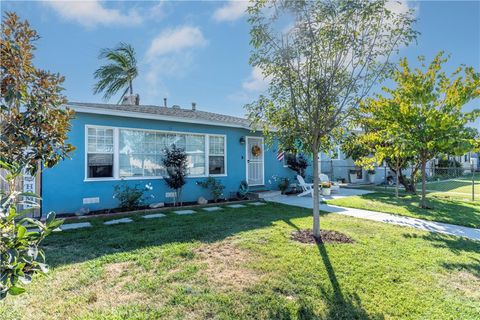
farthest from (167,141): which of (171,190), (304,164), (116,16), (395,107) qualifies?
A: (395,107)

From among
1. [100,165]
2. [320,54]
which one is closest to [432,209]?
[320,54]

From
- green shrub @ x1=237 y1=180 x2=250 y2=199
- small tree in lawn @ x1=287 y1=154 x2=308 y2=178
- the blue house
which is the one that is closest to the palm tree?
the blue house

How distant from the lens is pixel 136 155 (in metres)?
8.70

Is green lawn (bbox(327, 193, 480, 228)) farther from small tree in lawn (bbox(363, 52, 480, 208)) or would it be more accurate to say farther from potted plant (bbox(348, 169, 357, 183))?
potted plant (bbox(348, 169, 357, 183))

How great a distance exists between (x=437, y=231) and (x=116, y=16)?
1065 cm

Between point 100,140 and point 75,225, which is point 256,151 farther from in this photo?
point 75,225

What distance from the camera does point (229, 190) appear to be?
1065cm

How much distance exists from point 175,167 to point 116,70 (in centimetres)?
1053

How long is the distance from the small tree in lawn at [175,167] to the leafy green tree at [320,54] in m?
4.37

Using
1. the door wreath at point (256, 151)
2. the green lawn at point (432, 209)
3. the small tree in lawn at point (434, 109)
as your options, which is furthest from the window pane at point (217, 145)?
the small tree in lawn at point (434, 109)

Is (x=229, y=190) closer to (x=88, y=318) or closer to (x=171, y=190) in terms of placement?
(x=171, y=190)

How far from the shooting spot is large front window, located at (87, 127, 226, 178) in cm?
806

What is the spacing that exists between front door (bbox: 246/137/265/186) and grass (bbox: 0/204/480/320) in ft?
19.2

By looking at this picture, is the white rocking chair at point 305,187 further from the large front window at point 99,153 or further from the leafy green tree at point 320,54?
the large front window at point 99,153
